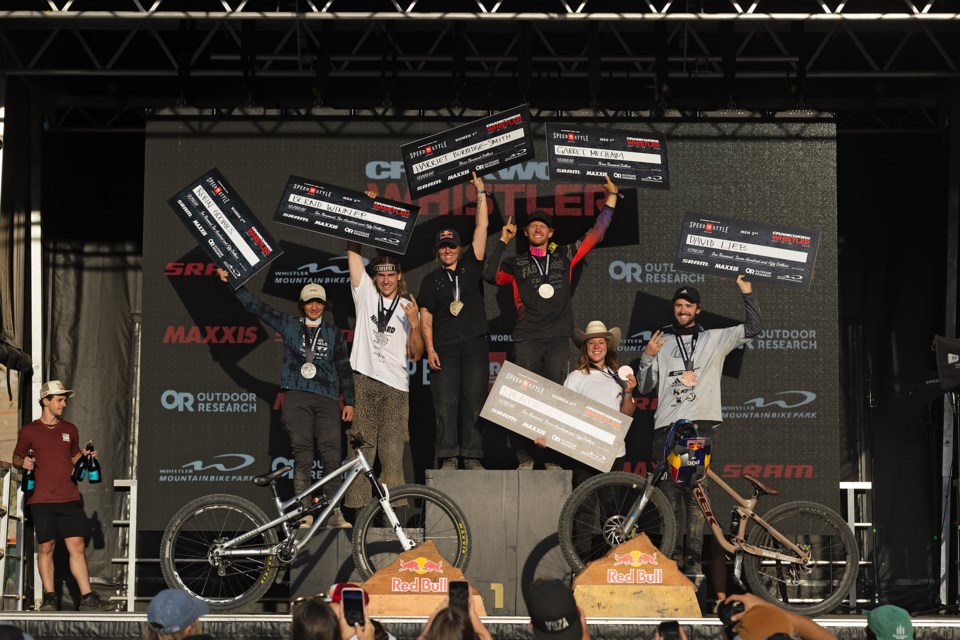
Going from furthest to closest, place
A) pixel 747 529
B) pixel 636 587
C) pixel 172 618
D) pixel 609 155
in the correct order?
1. pixel 609 155
2. pixel 747 529
3. pixel 636 587
4. pixel 172 618

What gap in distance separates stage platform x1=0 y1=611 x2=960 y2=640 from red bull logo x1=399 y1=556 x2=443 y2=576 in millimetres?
501

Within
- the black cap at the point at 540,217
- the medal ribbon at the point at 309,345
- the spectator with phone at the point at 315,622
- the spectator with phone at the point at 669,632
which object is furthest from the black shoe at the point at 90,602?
the spectator with phone at the point at 669,632

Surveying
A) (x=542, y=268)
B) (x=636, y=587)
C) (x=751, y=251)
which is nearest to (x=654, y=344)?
(x=542, y=268)

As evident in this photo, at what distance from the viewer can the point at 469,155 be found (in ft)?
32.9

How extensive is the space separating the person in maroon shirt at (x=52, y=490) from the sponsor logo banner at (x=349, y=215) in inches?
86.4

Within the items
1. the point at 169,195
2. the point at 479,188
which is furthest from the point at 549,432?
the point at 169,195

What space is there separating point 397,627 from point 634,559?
60.6 inches

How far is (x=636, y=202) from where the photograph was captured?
1037cm

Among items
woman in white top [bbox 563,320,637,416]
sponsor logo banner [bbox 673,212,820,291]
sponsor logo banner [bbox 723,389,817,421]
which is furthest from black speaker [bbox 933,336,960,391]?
woman in white top [bbox 563,320,637,416]

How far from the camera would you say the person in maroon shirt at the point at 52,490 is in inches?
385

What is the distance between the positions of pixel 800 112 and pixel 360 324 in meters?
3.76

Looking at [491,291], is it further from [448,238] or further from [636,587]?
[636,587]

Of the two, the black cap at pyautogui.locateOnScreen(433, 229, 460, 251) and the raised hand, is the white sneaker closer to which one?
the raised hand

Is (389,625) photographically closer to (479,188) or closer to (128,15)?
(479,188)
